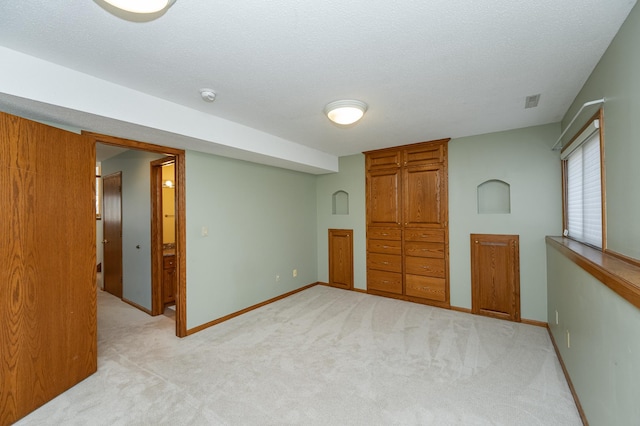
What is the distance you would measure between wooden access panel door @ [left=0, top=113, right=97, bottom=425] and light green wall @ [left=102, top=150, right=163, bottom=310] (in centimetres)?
150

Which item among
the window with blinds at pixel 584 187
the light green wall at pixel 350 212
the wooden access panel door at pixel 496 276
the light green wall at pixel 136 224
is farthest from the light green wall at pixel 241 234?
the window with blinds at pixel 584 187

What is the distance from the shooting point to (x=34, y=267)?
6.47ft

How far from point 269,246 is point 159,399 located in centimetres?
245

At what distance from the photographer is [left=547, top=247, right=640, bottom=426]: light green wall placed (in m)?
1.19

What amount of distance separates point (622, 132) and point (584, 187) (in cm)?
114

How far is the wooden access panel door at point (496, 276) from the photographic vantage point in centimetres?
344

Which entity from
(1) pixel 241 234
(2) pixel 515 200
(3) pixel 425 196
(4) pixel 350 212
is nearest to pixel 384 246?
(4) pixel 350 212

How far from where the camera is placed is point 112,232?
15.1 feet

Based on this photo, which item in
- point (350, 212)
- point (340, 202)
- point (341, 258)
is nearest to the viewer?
point (350, 212)

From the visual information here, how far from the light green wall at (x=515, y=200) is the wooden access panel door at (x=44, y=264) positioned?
4.17 meters

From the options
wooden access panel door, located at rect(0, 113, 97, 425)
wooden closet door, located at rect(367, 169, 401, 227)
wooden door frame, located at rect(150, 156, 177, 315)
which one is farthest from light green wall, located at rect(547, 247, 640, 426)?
wooden door frame, located at rect(150, 156, 177, 315)

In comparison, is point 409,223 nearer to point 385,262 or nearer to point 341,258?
point 385,262

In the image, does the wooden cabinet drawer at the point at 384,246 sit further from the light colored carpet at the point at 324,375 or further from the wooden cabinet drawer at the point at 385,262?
the light colored carpet at the point at 324,375

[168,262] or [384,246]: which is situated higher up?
[384,246]
